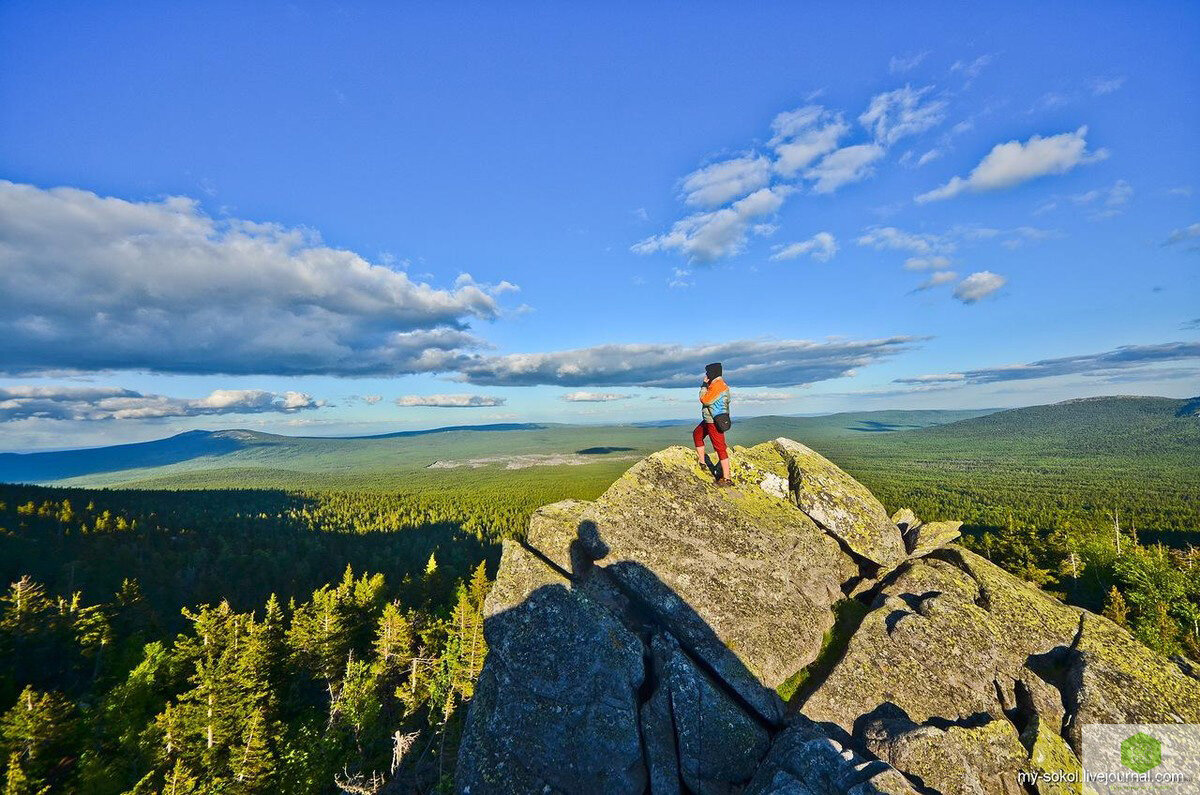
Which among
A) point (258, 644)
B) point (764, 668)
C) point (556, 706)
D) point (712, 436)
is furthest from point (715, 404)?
point (258, 644)

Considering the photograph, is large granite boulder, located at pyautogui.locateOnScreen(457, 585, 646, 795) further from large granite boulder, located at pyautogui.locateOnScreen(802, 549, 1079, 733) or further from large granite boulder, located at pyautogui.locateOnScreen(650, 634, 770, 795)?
large granite boulder, located at pyautogui.locateOnScreen(802, 549, 1079, 733)

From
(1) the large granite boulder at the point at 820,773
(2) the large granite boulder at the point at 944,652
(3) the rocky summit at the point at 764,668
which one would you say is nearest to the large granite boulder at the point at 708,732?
(3) the rocky summit at the point at 764,668

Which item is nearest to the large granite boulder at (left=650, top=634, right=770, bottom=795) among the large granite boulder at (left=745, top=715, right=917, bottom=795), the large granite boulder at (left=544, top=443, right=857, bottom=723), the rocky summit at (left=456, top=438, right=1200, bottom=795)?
the rocky summit at (left=456, top=438, right=1200, bottom=795)

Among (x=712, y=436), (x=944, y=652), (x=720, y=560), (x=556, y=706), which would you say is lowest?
(x=556, y=706)

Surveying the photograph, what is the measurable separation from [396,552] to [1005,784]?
110629 mm

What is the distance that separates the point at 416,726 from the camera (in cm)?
3441

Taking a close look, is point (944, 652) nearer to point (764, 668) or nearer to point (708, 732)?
point (764, 668)

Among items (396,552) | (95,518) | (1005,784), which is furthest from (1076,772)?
(95,518)

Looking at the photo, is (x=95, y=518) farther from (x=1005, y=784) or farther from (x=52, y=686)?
(x=1005, y=784)

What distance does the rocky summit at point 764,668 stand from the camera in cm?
1228

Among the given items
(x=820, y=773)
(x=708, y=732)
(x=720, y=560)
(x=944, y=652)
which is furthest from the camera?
(x=720, y=560)

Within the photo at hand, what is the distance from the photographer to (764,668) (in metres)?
14.9

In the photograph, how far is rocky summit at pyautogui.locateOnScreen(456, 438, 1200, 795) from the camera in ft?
40.3

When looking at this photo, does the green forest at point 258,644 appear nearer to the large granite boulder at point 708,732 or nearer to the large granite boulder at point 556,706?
the large granite boulder at point 556,706
